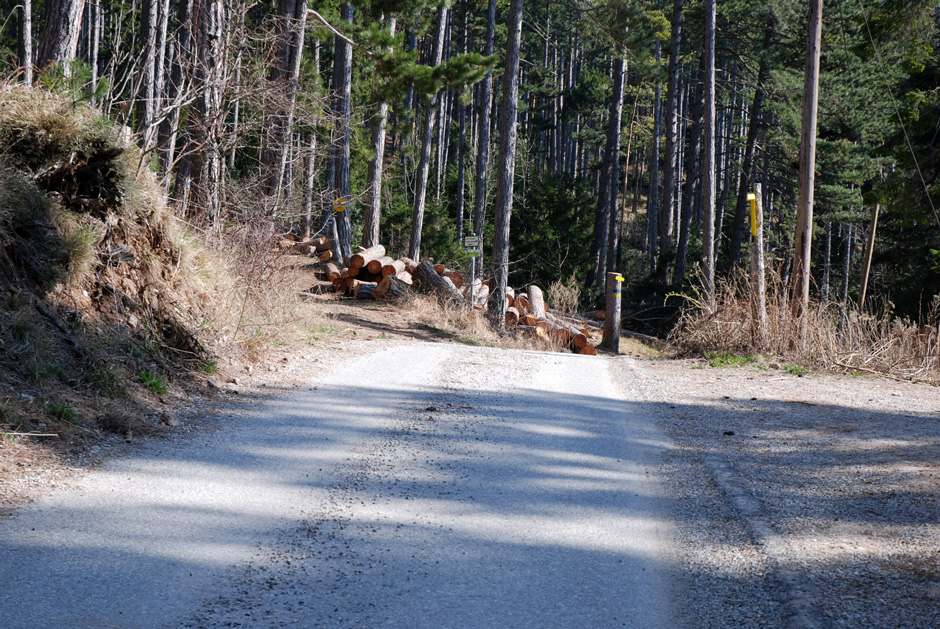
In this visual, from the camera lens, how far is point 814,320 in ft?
39.0

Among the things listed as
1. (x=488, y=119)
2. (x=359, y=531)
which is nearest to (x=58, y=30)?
(x=359, y=531)

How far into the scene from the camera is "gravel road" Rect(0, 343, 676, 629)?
127 inches

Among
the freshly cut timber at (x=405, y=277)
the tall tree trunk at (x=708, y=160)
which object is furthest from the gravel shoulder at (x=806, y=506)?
the tall tree trunk at (x=708, y=160)

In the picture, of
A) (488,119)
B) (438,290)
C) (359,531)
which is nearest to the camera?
(359,531)

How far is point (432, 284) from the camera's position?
18.0 m

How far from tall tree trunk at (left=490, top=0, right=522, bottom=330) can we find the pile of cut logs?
25.3 inches

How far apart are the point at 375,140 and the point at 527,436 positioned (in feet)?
58.1

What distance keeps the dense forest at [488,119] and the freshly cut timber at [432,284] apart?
129 centimetres

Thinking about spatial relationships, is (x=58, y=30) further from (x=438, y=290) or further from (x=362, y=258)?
(x=362, y=258)

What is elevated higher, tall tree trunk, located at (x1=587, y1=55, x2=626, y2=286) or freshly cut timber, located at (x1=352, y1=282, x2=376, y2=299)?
tall tree trunk, located at (x1=587, y1=55, x2=626, y2=286)

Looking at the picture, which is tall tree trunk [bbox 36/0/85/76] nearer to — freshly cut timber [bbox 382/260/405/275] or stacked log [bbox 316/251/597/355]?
stacked log [bbox 316/251/597/355]

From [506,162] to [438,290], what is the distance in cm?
349

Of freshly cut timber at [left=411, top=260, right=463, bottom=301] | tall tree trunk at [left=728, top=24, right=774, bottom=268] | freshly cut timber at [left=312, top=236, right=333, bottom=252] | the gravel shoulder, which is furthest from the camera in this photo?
tall tree trunk at [left=728, top=24, right=774, bottom=268]

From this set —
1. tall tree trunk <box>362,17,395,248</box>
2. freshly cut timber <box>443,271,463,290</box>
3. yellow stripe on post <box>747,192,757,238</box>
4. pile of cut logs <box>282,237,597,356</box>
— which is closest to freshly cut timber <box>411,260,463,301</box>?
pile of cut logs <box>282,237,597,356</box>
